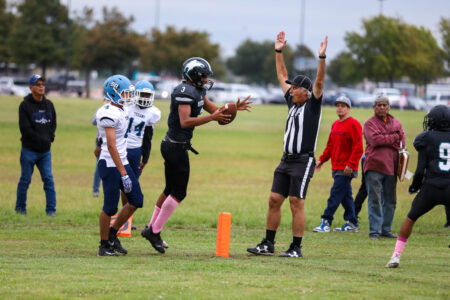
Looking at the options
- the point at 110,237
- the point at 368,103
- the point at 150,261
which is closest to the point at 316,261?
the point at 150,261

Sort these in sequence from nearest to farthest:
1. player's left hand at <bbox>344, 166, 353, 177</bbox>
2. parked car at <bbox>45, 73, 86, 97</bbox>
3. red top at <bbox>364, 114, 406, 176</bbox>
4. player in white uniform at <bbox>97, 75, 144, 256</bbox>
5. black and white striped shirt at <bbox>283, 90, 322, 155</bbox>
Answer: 1. player in white uniform at <bbox>97, 75, 144, 256</bbox>
2. black and white striped shirt at <bbox>283, 90, 322, 155</bbox>
3. red top at <bbox>364, 114, 406, 176</bbox>
4. player's left hand at <bbox>344, 166, 353, 177</bbox>
5. parked car at <bbox>45, 73, 86, 97</bbox>

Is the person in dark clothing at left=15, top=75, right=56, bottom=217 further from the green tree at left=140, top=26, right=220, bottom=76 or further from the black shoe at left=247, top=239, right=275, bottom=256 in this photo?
the green tree at left=140, top=26, right=220, bottom=76

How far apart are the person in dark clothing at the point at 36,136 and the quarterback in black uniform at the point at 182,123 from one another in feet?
14.4

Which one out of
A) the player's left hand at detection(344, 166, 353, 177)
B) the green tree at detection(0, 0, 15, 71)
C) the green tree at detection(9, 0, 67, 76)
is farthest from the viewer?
the green tree at detection(0, 0, 15, 71)

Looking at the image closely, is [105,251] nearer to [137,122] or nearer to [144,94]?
[137,122]

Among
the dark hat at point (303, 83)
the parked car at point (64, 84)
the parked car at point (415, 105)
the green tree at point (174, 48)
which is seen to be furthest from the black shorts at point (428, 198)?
the green tree at point (174, 48)

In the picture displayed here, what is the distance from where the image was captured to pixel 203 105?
941 cm

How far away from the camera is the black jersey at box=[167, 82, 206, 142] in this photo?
8977 mm

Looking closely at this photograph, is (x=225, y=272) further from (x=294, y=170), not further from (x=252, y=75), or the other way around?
(x=252, y=75)

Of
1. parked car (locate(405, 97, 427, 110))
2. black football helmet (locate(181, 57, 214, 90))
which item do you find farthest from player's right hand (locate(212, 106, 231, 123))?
parked car (locate(405, 97, 427, 110))

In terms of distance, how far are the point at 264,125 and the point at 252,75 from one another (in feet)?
286

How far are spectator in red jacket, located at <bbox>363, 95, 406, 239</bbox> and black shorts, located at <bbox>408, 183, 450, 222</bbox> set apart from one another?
3.31 m

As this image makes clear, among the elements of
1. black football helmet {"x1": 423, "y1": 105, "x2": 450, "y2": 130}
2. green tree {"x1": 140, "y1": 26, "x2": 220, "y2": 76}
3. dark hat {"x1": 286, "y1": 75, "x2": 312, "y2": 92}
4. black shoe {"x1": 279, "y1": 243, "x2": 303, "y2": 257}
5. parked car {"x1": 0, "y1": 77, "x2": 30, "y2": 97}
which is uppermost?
green tree {"x1": 140, "y1": 26, "x2": 220, "y2": 76}

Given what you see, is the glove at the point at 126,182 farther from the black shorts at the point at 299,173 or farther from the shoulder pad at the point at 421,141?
the shoulder pad at the point at 421,141
